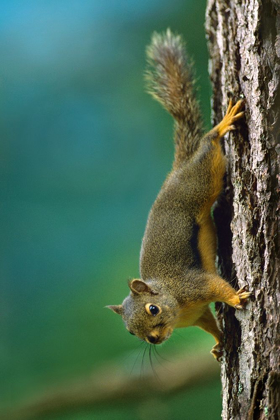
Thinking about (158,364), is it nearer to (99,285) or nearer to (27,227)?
(99,285)

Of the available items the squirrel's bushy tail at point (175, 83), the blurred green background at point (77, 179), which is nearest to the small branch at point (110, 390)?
the blurred green background at point (77, 179)

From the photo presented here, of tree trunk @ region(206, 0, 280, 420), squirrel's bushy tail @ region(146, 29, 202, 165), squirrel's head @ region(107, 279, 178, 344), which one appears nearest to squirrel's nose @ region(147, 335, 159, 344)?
squirrel's head @ region(107, 279, 178, 344)

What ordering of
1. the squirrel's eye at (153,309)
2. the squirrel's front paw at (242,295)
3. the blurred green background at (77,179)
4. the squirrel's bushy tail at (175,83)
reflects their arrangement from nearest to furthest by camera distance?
1. the squirrel's front paw at (242,295)
2. the squirrel's eye at (153,309)
3. the squirrel's bushy tail at (175,83)
4. the blurred green background at (77,179)

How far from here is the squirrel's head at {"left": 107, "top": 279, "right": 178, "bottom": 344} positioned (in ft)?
7.25

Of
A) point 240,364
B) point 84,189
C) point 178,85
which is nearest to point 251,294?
point 240,364

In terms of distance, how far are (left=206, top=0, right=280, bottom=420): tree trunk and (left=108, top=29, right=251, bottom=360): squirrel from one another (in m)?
0.17

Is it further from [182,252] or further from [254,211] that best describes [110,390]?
[254,211]

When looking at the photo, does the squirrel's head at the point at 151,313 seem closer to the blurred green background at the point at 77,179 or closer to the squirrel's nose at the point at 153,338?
the squirrel's nose at the point at 153,338

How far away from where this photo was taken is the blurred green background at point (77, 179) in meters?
3.81

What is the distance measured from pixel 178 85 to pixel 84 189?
2124 millimetres

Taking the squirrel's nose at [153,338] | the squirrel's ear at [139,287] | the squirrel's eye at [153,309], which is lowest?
the squirrel's nose at [153,338]

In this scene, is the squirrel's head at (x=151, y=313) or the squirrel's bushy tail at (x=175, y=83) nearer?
the squirrel's head at (x=151, y=313)

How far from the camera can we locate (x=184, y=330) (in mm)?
3453

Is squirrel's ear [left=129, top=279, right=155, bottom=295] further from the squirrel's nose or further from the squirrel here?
the squirrel's nose
